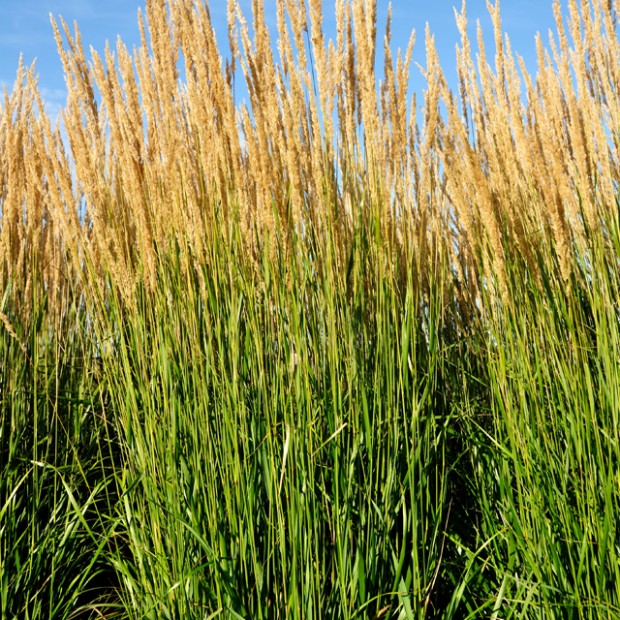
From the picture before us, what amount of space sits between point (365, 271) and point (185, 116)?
2.61 feet

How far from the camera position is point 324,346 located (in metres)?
1.98

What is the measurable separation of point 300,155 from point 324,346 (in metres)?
0.56

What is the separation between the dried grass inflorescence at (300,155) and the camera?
6.43ft

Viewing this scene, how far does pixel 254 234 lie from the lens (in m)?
2.17

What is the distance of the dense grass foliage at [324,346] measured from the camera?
179 centimetres

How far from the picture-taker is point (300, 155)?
2070 millimetres

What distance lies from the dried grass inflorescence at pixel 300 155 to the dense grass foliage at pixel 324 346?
0.04 feet

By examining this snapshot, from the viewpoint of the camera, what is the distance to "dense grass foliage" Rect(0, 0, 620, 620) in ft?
5.88

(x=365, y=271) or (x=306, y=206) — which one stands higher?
(x=306, y=206)

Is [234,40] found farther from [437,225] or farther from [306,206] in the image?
[437,225]

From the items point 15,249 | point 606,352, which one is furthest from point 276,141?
point 15,249

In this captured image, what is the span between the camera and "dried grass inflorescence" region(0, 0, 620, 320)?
1960 mm

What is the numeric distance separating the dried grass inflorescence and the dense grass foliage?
1cm

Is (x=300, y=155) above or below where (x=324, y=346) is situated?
above
